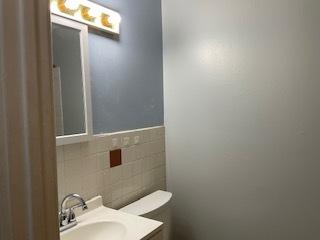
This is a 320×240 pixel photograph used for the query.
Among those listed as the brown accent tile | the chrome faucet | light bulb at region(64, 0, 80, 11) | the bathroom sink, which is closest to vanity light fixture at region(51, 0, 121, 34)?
light bulb at region(64, 0, 80, 11)

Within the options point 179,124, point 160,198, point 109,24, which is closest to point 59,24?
point 109,24

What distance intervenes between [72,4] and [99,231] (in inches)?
45.0

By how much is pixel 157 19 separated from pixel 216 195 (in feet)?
4.46

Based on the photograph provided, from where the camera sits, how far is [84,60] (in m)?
1.35

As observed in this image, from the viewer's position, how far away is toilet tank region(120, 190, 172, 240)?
1.52 m

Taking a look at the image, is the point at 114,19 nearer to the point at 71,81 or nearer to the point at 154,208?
the point at 71,81

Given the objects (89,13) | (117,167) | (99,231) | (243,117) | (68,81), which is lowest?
(99,231)

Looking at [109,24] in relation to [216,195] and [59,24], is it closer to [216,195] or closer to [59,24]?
[59,24]

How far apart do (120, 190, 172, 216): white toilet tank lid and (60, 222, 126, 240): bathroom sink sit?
0.71 ft

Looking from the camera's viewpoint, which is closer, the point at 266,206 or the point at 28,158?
the point at 28,158

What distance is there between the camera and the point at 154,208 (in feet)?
5.14

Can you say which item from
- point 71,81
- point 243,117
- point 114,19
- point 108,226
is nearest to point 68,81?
point 71,81

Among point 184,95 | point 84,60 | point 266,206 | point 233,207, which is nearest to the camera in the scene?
point 84,60

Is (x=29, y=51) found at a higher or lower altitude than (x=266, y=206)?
higher
